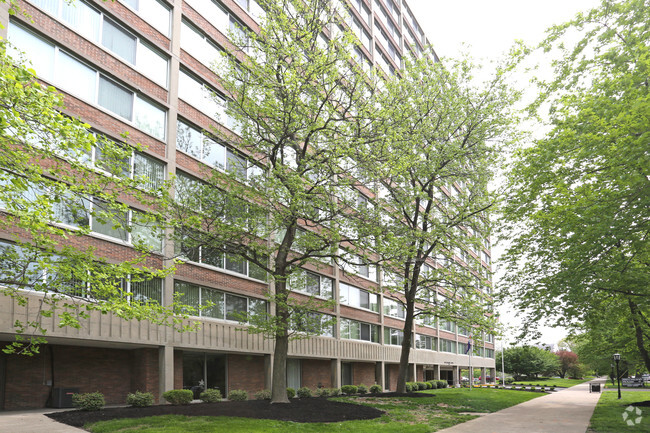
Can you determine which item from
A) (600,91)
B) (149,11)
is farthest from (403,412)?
(149,11)

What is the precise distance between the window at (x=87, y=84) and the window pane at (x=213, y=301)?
22.6 ft

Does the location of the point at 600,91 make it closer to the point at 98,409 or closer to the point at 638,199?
the point at 638,199

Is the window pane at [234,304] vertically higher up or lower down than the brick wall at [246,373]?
higher up

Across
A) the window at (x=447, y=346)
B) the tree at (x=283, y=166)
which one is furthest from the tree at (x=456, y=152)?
the window at (x=447, y=346)

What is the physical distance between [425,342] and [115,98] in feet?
127

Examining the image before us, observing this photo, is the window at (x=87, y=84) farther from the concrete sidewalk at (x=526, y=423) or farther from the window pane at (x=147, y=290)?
the concrete sidewalk at (x=526, y=423)

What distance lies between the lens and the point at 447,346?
57750mm

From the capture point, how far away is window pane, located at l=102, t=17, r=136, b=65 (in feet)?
68.2

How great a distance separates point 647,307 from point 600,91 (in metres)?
8.49

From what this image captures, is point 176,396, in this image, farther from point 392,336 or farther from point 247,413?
point 392,336

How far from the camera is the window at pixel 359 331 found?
36.2 meters

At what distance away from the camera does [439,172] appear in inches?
1035

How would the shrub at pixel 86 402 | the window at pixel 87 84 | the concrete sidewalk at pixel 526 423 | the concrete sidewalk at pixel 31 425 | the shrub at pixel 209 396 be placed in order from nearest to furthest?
the concrete sidewalk at pixel 31 425 → the concrete sidewalk at pixel 526 423 → the shrub at pixel 86 402 → the window at pixel 87 84 → the shrub at pixel 209 396

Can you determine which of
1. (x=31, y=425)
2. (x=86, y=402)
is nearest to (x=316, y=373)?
(x=86, y=402)
